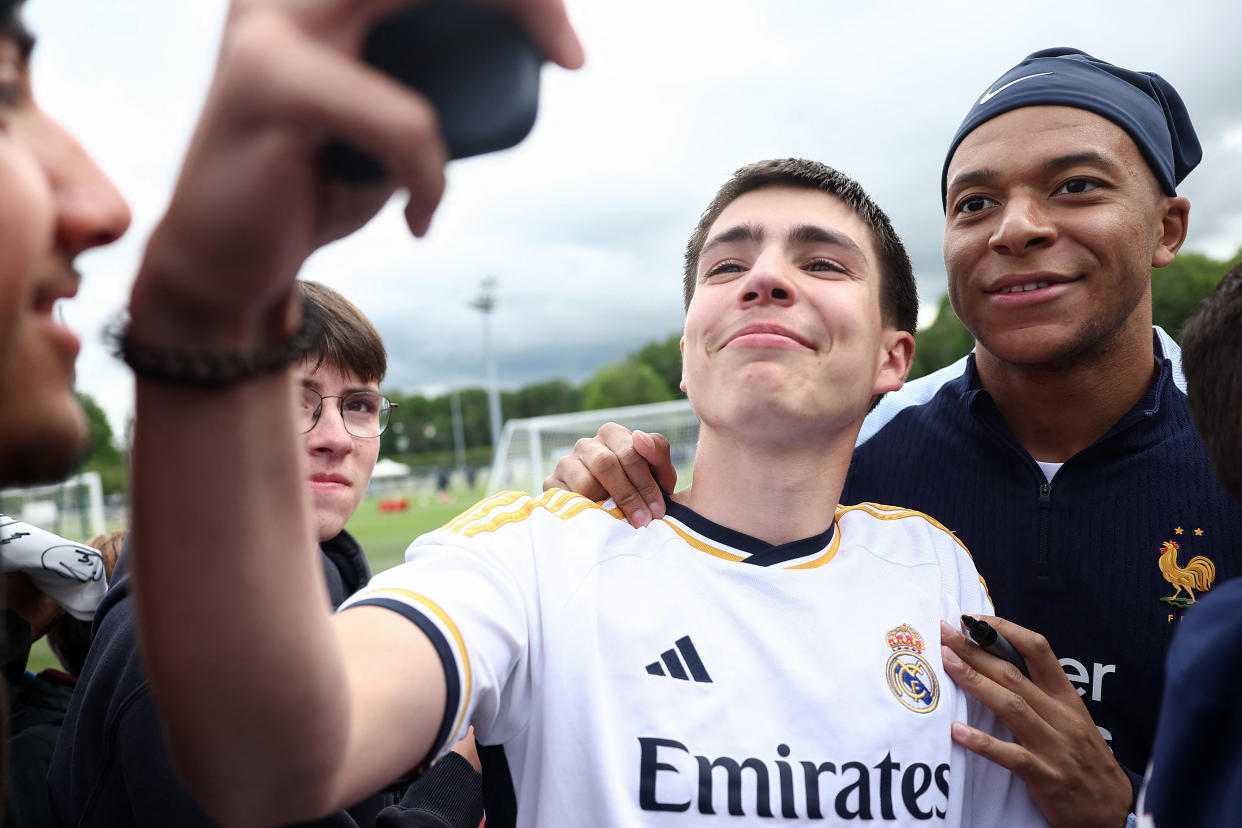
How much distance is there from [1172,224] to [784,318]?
1700 millimetres

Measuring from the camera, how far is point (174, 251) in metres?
0.65

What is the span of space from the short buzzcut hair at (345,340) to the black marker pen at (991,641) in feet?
6.67

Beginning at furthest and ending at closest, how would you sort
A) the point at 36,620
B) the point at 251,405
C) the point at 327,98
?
the point at 36,620 < the point at 251,405 < the point at 327,98

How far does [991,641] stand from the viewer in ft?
6.31

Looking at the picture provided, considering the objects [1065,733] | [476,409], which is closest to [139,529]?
[1065,733]

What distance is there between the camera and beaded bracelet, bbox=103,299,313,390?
67 cm

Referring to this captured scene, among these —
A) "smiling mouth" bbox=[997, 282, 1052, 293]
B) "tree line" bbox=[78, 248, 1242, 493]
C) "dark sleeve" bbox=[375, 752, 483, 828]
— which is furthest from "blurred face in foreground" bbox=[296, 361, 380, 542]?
"tree line" bbox=[78, 248, 1242, 493]

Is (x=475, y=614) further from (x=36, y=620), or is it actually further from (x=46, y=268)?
(x=36, y=620)

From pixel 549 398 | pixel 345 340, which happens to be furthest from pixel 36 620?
pixel 549 398

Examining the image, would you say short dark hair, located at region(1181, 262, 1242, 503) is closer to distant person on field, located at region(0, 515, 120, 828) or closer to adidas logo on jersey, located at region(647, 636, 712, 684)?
adidas logo on jersey, located at region(647, 636, 712, 684)

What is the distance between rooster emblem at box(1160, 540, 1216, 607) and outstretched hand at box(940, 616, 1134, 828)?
566 mm

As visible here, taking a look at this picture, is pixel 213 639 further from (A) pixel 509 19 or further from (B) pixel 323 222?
(A) pixel 509 19

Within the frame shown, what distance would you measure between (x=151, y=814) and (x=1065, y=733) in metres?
Result: 2.09

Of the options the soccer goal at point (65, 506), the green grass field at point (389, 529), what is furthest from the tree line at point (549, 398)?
the soccer goal at point (65, 506)
